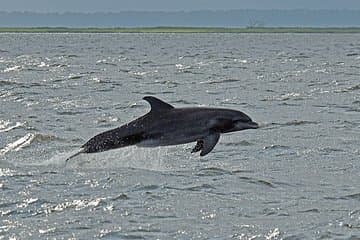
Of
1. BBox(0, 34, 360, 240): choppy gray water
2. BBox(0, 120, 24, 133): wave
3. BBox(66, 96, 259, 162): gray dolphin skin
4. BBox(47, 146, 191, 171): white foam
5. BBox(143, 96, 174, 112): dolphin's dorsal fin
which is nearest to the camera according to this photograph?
BBox(0, 34, 360, 240): choppy gray water

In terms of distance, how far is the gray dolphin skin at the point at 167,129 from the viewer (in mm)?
17625

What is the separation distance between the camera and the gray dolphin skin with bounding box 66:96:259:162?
57.8 feet

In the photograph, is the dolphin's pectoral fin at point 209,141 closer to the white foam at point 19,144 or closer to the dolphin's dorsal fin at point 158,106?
the dolphin's dorsal fin at point 158,106

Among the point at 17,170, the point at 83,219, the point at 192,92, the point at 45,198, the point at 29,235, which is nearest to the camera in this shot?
the point at 29,235

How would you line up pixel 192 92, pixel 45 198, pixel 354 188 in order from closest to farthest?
pixel 45 198 → pixel 354 188 → pixel 192 92

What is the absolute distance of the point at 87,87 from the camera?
141ft

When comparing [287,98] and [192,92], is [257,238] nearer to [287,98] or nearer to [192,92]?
[287,98]

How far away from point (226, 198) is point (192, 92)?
23912mm

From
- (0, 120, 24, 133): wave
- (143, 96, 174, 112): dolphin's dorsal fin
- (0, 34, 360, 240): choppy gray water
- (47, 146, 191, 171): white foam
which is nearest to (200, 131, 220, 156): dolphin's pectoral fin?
(0, 34, 360, 240): choppy gray water

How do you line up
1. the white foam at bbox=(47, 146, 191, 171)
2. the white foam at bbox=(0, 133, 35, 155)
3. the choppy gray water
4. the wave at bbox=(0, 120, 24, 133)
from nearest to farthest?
1. the choppy gray water
2. the white foam at bbox=(47, 146, 191, 171)
3. the white foam at bbox=(0, 133, 35, 155)
4. the wave at bbox=(0, 120, 24, 133)

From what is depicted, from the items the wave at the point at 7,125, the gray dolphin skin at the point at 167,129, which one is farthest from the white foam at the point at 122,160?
the wave at the point at 7,125

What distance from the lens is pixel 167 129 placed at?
58.0 feet

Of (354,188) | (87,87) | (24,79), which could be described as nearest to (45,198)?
(354,188)

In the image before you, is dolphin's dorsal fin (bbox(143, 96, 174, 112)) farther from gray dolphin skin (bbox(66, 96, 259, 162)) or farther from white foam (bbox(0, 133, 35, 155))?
white foam (bbox(0, 133, 35, 155))
